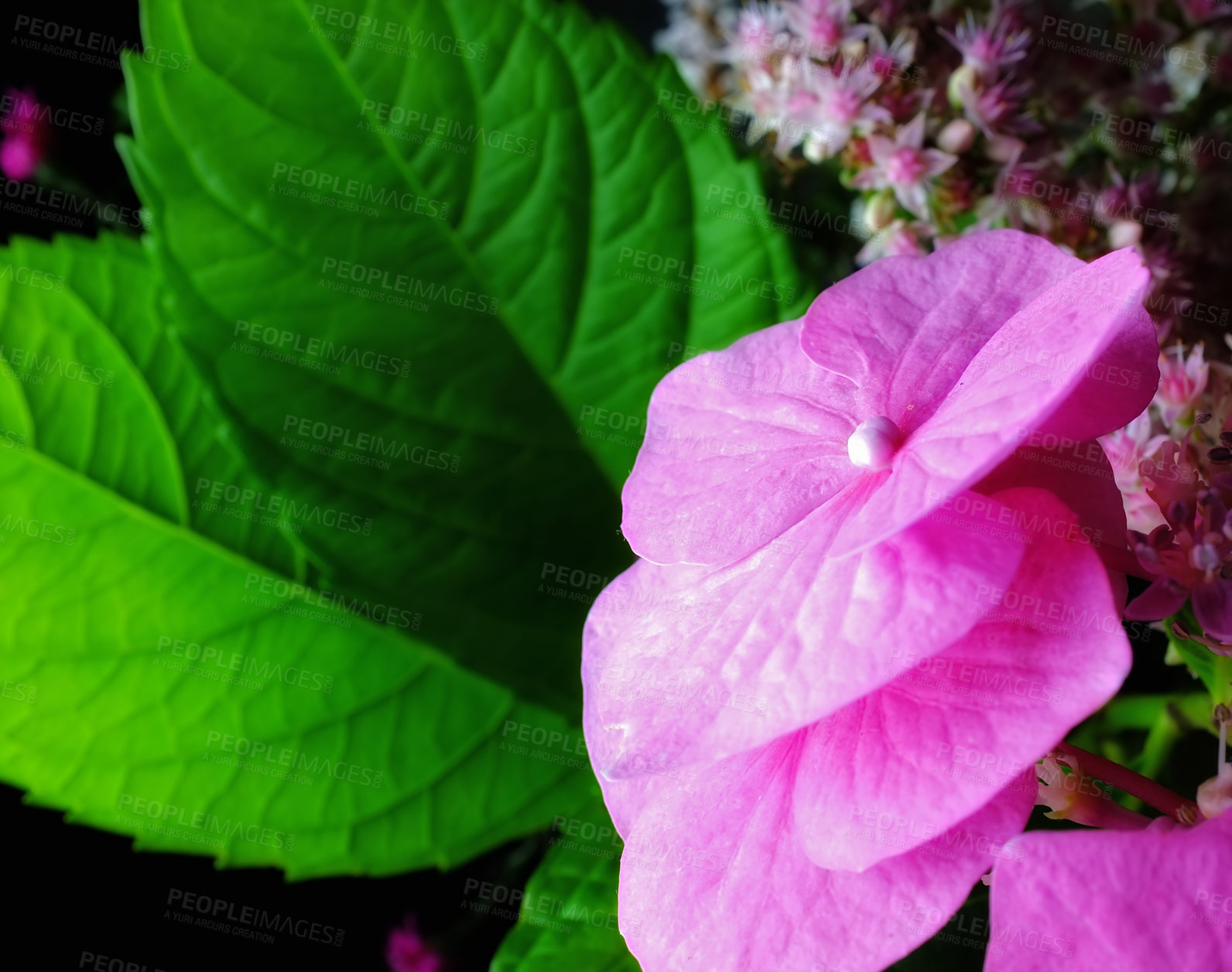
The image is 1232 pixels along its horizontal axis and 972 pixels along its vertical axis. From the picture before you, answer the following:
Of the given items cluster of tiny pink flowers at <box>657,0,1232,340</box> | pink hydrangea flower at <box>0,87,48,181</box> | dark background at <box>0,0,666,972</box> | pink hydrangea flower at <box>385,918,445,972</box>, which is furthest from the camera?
pink hydrangea flower at <box>0,87,48,181</box>

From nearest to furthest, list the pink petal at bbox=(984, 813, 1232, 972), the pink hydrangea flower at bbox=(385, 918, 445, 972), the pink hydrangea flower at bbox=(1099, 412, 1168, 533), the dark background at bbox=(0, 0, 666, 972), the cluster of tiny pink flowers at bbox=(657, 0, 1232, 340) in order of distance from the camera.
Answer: the pink petal at bbox=(984, 813, 1232, 972) < the pink hydrangea flower at bbox=(1099, 412, 1168, 533) < the cluster of tiny pink flowers at bbox=(657, 0, 1232, 340) < the dark background at bbox=(0, 0, 666, 972) < the pink hydrangea flower at bbox=(385, 918, 445, 972)

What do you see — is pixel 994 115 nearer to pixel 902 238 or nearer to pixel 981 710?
pixel 902 238

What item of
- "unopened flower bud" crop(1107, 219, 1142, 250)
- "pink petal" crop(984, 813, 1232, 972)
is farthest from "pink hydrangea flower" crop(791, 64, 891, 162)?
"pink petal" crop(984, 813, 1232, 972)

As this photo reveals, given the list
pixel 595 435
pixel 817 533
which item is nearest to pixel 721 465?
pixel 817 533

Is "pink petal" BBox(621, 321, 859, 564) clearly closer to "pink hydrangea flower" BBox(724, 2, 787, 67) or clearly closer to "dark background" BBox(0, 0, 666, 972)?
"pink hydrangea flower" BBox(724, 2, 787, 67)

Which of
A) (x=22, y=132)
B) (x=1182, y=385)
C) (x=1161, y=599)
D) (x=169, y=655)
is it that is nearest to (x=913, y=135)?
(x=1182, y=385)

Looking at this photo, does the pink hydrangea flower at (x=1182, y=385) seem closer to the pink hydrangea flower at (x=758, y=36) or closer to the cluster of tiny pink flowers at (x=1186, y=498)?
the cluster of tiny pink flowers at (x=1186, y=498)

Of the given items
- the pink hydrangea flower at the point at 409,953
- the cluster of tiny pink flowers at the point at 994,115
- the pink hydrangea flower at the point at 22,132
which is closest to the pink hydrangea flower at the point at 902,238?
the cluster of tiny pink flowers at the point at 994,115
